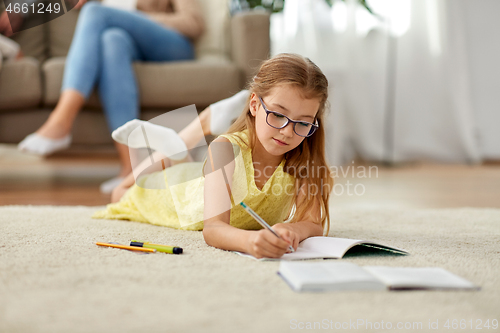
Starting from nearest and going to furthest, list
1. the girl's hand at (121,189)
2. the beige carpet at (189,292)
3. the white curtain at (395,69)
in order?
the beige carpet at (189,292) < the girl's hand at (121,189) < the white curtain at (395,69)

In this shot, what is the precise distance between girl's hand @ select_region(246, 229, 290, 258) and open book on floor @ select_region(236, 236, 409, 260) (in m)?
0.02

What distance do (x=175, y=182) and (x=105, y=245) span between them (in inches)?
13.2

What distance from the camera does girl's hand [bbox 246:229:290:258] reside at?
716mm

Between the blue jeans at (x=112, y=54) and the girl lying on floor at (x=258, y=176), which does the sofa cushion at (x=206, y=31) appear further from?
the girl lying on floor at (x=258, y=176)

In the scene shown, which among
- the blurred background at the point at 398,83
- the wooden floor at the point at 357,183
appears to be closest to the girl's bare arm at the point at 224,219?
the wooden floor at the point at 357,183

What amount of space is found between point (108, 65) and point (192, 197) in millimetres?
798

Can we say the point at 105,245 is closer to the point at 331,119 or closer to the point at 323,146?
the point at 323,146

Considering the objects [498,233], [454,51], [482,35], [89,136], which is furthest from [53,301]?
[482,35]

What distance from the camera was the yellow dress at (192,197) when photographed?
3.14ft

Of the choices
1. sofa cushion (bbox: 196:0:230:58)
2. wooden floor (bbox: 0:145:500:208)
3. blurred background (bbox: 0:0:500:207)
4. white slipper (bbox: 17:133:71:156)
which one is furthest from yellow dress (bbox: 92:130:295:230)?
blurred background (bbox: 0:0:500:207)

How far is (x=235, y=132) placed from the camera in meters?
1.00

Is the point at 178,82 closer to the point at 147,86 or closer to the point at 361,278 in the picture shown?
the point at 147,86

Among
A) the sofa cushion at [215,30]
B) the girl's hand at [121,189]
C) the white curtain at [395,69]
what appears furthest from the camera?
the white curtain at [395,69]

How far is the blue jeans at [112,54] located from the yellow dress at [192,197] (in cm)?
52
